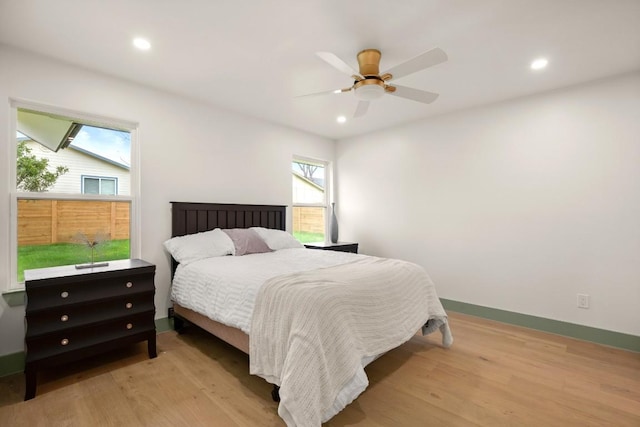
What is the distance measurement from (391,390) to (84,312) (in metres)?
2.23

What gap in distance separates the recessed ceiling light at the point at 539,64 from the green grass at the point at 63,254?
391 cm

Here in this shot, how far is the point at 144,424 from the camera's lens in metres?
1.67

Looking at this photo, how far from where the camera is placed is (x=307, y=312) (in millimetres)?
1630

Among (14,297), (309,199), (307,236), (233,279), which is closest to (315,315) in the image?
(233,279)

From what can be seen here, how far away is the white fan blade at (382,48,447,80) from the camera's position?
6.06 feet

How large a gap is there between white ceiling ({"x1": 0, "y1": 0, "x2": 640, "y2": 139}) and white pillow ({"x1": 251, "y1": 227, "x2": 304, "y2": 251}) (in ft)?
5.11

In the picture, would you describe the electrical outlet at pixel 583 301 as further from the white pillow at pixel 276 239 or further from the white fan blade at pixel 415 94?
the white pillow at pixel 276 239

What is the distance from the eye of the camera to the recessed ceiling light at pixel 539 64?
2.46 metres

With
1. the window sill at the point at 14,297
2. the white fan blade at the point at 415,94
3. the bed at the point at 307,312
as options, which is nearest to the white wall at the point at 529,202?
the bed at the point at 307,312

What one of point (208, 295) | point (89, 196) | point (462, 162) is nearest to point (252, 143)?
point (89, 196)

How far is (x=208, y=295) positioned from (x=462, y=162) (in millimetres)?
3199

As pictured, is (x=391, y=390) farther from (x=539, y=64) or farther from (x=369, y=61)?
(x=539, y=64)

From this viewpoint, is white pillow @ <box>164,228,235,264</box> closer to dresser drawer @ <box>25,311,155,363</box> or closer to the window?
dresser drawer @ <box>25,311,155,363</box>

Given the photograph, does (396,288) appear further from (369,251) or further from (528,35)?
(369,251)
